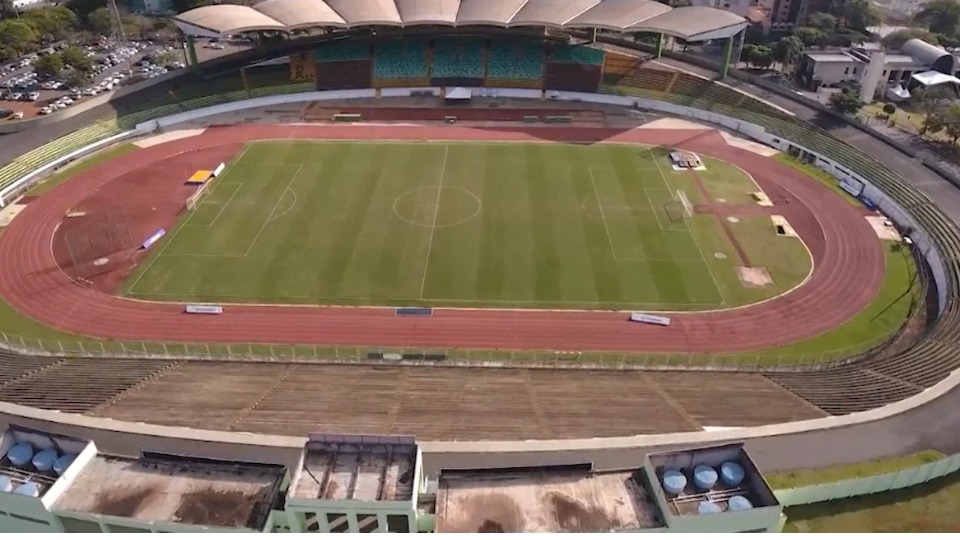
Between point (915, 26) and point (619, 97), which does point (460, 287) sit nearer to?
point (619, 97)

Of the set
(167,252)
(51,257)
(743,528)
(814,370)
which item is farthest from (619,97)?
(743,528)

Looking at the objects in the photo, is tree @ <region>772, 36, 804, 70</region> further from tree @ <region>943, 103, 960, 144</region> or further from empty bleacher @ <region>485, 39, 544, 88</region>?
empty bleacher @ <region>485, 39, 544, 88</region>

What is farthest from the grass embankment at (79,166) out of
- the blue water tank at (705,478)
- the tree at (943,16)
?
the tree at (943,16)

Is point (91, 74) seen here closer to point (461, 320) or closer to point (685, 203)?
point (461, 320)

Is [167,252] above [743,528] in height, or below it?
below

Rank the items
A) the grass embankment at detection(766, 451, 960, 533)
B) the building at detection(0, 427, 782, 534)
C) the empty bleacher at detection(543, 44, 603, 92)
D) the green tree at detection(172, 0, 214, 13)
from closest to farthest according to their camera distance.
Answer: the building at detection(0, 427, 782, 534) < the grass embankment at detection(766, 451, 960, 533) < the empty bleacher at detection(543, 44, 603, 92) < the green tree at detection(172, 0, 214, 13)

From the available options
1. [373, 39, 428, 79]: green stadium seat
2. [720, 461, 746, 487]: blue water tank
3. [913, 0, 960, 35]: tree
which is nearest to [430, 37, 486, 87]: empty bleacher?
[373, 39, 428, 79]: green stadium seat
